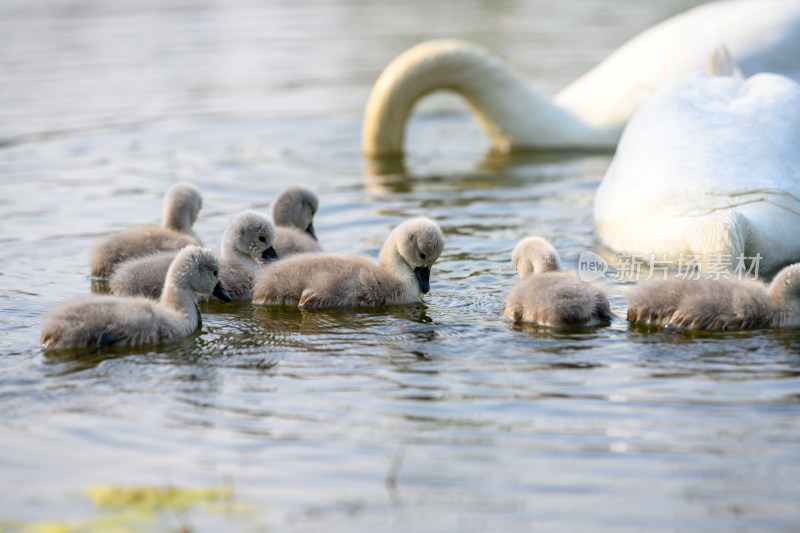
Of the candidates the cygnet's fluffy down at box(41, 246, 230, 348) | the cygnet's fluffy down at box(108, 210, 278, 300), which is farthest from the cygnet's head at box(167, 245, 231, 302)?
the cygnet's fluffy down at box(108, 210, 278, 300)

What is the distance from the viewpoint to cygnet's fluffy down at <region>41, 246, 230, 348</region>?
6.54 metres

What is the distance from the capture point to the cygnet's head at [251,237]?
26.4ft

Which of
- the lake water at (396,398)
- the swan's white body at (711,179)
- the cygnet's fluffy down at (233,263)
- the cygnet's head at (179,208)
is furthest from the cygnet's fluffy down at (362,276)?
the swan's white body at (711,179)

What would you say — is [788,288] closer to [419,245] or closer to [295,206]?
[419,245]

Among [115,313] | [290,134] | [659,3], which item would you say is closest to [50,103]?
[290,134]

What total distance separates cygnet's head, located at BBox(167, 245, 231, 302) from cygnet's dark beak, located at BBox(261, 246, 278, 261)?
854 millimetres

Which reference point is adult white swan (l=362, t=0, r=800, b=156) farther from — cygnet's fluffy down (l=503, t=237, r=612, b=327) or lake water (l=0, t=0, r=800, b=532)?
cygnet's fluffy down (l=503, t=237, r=612, b=327)

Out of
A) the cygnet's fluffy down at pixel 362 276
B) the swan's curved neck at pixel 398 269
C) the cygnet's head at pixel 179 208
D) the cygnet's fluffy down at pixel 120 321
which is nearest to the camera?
the cygnet's fluffy down at pixel 120 321

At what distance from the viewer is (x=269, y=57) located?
872 inches

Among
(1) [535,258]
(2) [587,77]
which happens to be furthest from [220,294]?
(2) [587,77]

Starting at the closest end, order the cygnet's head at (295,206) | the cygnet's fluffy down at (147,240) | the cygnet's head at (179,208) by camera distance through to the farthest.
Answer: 1. the cygnet's fluffy down at (147,240)
2. the cygnet's head at (179,208)
3. the cygnet's head at (295,206)

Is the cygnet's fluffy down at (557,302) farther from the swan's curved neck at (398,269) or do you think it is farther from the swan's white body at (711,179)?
the swan's white body at (711,179)

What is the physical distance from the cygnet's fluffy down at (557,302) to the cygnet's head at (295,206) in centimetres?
240

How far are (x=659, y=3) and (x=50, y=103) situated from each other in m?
16.0
